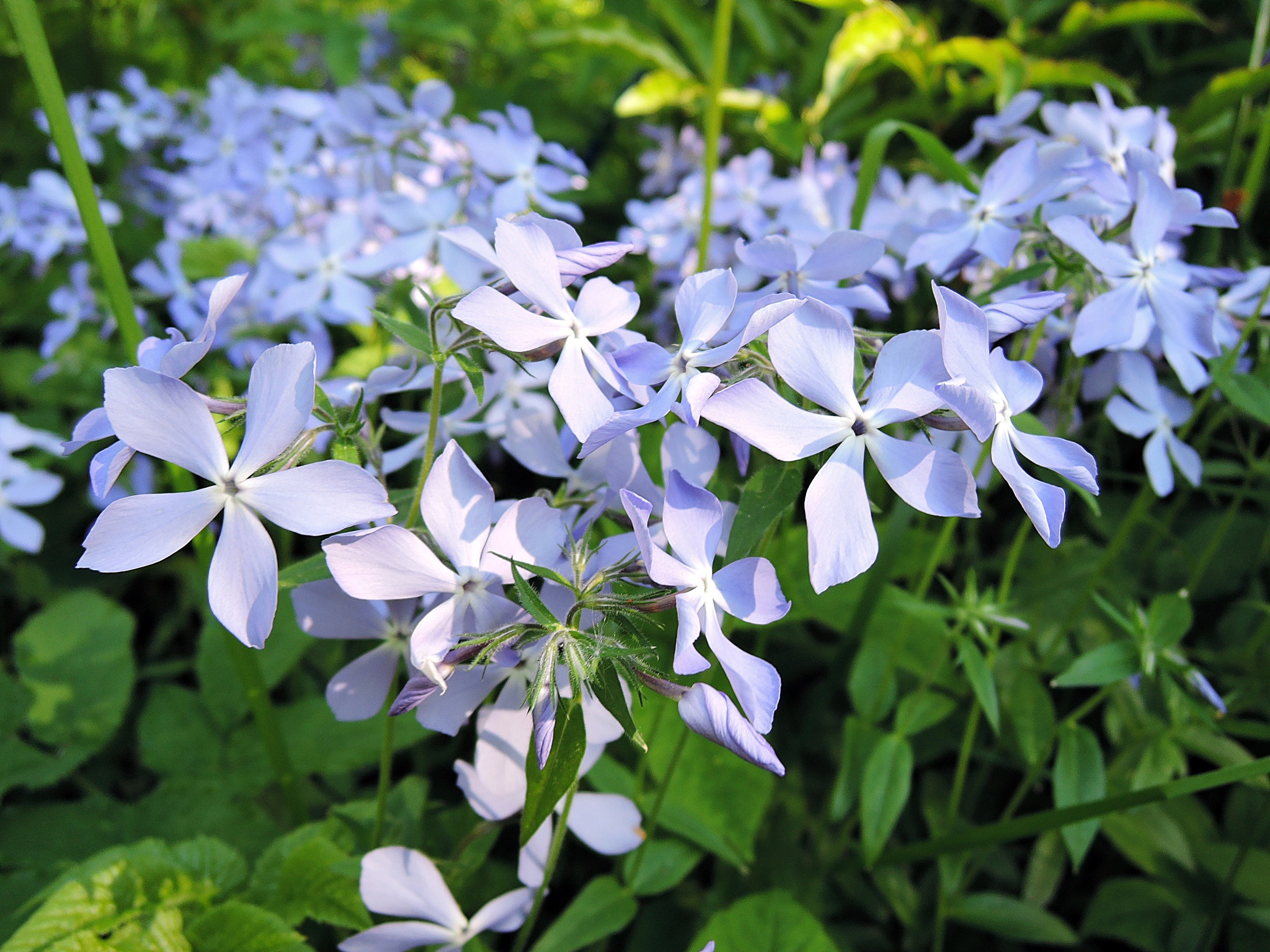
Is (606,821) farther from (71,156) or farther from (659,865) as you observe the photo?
(71,156)

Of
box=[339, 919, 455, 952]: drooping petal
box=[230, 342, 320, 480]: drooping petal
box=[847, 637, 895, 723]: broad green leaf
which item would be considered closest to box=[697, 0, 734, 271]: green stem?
box=[847, 637, 895, 723]: broad green leaf

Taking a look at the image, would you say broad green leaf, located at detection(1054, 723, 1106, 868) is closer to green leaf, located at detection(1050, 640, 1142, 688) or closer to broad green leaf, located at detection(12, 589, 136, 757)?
green leaf, located at detection(1050, 640, 1142, 688)

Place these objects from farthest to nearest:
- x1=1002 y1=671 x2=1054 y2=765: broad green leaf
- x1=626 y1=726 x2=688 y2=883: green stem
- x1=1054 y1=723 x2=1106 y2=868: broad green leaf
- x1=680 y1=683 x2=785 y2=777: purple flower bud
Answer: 1. x1=1002 y1=671 x2=1054 y2=765: broad green leaf
2. x1=1054 y1=723 x2=1106 y2=868: broad green leaf
3. x1=626 y1=726 x2=688 y2=883: green stem
4. x1=680 y1=683 x2=785 y2=777: purple flower bud

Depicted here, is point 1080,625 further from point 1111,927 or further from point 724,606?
point 724,606

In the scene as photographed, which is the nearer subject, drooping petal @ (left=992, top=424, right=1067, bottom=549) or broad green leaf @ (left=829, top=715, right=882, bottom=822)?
drooping petal @ (left=992, top=424, right=1067, bottom=549)

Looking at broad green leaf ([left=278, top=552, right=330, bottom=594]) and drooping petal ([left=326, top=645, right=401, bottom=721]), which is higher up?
broad green leaf ([left=278, top=552, right=330, bottom=594])

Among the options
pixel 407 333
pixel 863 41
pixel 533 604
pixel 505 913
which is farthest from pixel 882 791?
pixel 863 41

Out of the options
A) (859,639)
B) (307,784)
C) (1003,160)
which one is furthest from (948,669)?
(307,784)
